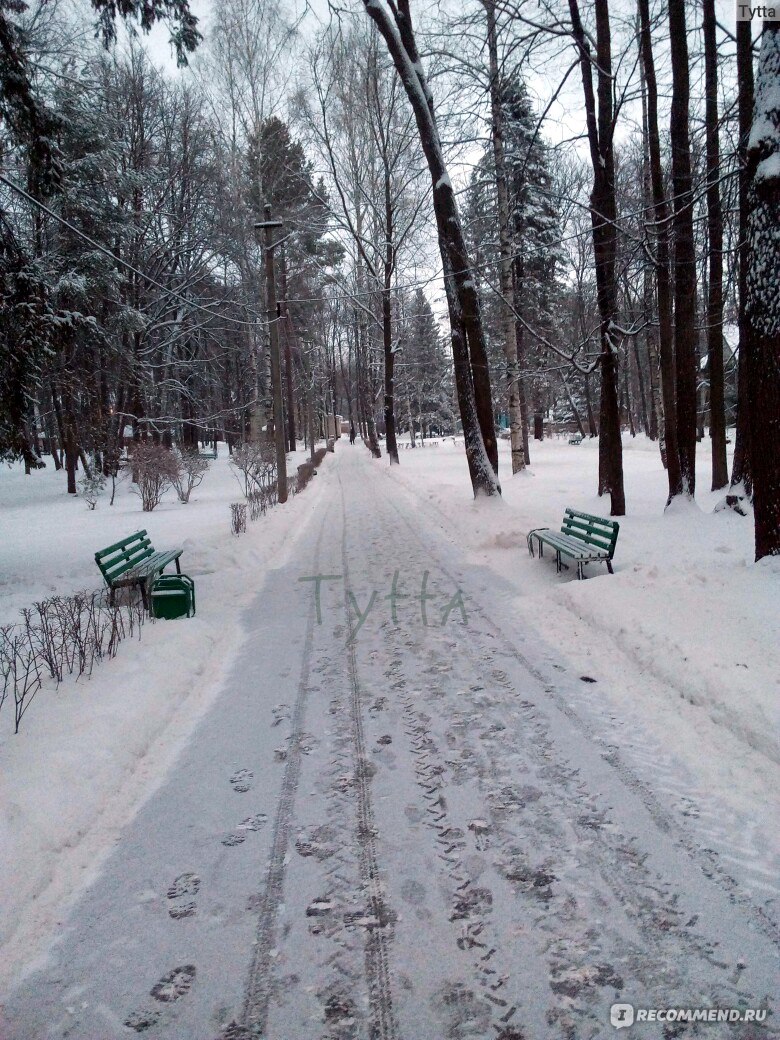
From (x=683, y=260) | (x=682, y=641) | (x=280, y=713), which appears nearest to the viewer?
(x=280, y=713)

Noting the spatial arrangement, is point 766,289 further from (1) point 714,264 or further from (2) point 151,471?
(2) point 151,471

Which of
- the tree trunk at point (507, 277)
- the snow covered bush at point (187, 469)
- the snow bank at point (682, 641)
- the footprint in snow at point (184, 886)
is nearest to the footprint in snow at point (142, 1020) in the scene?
the footprint in snow at point (184, 886)

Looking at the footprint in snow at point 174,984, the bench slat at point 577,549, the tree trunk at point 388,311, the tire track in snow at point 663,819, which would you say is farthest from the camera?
the tree trunk at point 388,311

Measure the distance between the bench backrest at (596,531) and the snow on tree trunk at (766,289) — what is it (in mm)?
1533

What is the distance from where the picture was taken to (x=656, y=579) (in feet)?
22.0

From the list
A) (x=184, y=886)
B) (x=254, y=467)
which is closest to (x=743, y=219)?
(x=184, y=886)

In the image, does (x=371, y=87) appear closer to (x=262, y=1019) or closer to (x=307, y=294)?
(x=307, y=294)

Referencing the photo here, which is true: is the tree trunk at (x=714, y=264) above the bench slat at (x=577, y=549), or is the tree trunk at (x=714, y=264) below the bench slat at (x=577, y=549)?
above

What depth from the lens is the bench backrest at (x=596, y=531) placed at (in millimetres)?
7414

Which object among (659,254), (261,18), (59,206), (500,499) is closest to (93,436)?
(59,206)

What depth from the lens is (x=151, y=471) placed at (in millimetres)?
17047

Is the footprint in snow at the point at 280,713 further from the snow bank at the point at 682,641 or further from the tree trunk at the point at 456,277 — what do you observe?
the tree trunk at the point at 456,277

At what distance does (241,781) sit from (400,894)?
54.8 inches

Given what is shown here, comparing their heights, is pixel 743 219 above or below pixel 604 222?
below
